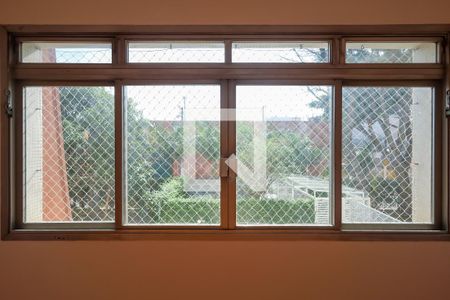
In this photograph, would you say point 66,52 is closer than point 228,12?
No

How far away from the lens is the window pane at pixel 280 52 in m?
2.02


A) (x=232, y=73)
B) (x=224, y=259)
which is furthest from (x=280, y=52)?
(x=224, y=259)

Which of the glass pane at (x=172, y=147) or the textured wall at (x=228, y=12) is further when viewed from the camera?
the glass pane at (x=172, y=147)

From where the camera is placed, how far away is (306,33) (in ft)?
6.57

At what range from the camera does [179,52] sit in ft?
6.70

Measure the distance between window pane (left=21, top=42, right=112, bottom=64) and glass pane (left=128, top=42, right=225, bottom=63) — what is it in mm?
204

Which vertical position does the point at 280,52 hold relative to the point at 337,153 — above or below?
above

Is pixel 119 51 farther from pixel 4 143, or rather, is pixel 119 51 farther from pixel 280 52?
pixel 280 52

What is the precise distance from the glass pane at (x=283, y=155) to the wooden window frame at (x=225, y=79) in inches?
2.5

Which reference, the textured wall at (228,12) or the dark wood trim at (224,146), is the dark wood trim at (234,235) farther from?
the textured wall at (228,12)

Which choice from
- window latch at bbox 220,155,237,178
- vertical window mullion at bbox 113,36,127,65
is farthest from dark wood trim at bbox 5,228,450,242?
vertical window mullion at bbox 113,36,127,65

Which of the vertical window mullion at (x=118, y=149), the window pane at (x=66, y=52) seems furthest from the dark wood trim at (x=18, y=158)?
the vertical window mullion at (x=118, y=149)

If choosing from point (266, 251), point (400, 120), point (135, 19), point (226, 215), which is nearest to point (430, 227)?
point (400, 120)

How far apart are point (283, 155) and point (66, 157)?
5.07ft
